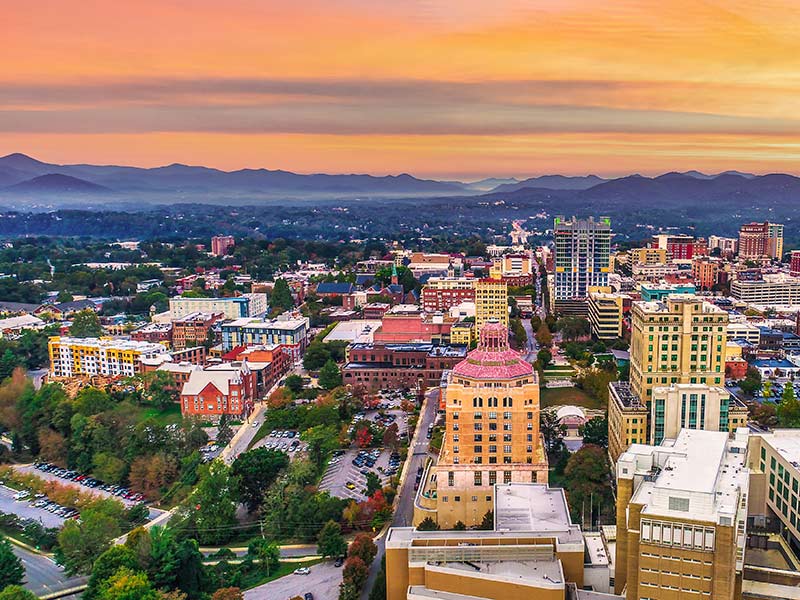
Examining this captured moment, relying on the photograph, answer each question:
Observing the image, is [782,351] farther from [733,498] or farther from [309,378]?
[733,498]

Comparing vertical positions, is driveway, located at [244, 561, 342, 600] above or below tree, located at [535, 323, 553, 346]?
below

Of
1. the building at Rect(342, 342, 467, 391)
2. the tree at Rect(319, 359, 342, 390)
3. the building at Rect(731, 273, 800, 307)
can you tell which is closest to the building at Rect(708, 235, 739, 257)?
A: the building at Rect(731, 273, 800, 307)

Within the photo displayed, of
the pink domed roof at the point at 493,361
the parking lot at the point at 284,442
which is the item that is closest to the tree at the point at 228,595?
the pink domed roof at the point at 493,361

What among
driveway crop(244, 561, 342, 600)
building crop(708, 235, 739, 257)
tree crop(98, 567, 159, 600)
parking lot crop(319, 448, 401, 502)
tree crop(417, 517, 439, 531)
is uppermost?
building crop(708, 235, 739, 257)

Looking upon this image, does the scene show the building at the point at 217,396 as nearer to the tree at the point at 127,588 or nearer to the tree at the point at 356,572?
the tree at the point at 127,588

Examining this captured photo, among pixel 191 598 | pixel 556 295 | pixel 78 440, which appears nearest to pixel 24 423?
pixel 78 440

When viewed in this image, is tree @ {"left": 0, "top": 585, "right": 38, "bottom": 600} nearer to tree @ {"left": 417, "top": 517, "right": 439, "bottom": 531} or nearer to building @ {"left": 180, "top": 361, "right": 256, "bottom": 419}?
tree @ {"left": 417, "top": 517, "right": 439, "bottom": 531}
